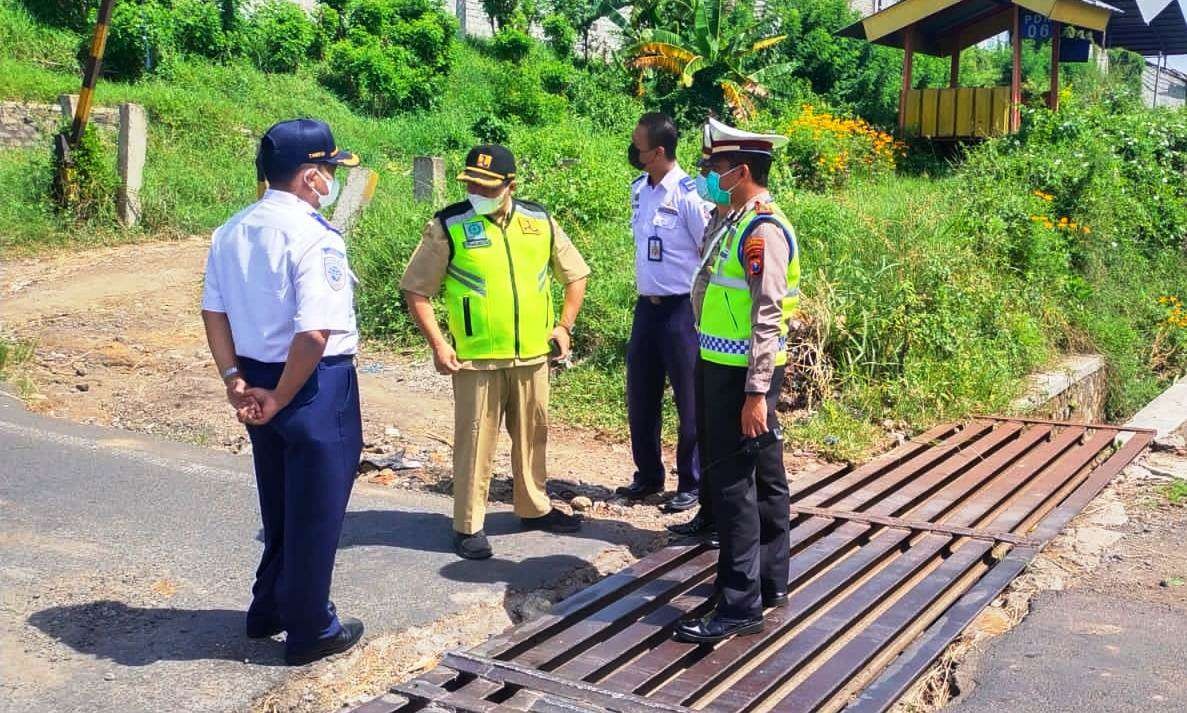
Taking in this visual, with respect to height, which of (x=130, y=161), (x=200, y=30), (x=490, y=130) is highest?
(x=200, y=30)

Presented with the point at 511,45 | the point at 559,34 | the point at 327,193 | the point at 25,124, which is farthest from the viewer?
the point at 559,34

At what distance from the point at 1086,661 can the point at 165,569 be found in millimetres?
3440

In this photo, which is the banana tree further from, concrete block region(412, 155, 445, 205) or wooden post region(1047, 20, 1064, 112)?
concrete block region(412, 155, 445, 205)

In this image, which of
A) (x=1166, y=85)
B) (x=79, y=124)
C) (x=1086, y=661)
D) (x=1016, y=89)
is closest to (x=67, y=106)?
(x=79, y=124)

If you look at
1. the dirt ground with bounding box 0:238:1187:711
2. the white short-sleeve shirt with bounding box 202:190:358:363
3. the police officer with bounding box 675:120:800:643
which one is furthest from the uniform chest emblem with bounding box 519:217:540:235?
the dirt ground with bounding box 0:238:1187:711

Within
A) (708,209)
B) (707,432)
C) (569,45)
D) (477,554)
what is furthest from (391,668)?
(569,45)

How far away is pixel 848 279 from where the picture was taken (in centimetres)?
788

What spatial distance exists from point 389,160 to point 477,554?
12.7 meters

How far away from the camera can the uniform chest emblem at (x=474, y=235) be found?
467 cm

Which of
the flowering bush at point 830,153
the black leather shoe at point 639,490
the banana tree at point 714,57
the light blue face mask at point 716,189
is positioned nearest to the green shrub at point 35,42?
the banana tree at point 714,57

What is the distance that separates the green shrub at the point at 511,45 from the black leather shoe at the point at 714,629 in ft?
69.9

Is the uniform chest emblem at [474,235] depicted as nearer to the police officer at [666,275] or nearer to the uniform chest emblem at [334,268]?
the police officer at [666,275]

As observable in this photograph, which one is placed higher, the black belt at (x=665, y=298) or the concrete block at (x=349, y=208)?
the concrete block at (x=349, y=208)

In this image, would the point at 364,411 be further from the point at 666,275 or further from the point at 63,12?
the point at 63,12
